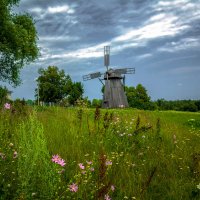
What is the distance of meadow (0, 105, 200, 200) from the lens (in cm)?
430

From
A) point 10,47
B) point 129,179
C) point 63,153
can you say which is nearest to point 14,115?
point 63,153

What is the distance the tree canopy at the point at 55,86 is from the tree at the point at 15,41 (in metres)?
37.2

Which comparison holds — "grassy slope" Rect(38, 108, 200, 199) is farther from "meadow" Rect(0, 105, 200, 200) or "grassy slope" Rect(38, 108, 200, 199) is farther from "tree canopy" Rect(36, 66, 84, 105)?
"tree canopy" Rect(36, 66, 84, 105)

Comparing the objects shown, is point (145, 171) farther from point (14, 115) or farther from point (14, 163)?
point (14, 115)

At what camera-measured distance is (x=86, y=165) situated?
19.4 ft

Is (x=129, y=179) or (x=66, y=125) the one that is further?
(x=66, y=125)

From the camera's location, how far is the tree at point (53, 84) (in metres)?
76.3

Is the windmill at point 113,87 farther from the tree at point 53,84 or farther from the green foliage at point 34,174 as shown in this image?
the green foliage at point 34,174

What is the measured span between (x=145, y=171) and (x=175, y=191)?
2.49ft

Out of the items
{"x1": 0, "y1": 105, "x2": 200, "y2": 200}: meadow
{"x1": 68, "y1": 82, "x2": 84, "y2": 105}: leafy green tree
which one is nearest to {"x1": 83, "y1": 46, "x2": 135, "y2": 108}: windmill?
{"x1": 68, "y1": 82, "x2": 84, "y2": 105}: leafy green tree

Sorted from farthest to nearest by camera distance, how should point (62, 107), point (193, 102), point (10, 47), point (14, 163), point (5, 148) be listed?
point (193, 102) → point (10, 47) → point (62, 107) → point (5, 148) → point (14, 163)

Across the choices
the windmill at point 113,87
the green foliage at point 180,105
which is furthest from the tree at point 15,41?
the green foliage at point 180,105

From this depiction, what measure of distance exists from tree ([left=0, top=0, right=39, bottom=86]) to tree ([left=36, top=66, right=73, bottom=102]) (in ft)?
124

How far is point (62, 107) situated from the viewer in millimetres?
13883
